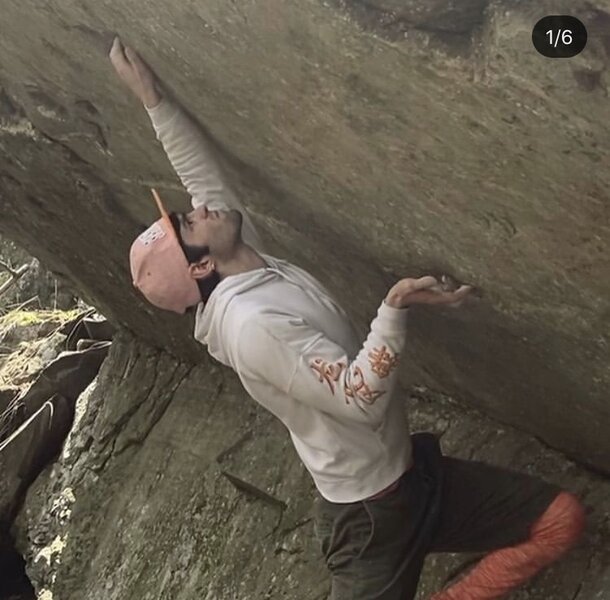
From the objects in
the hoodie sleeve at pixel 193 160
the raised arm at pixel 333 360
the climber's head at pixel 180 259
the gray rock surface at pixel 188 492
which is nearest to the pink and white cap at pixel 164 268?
the climber's head at pixel 180 259

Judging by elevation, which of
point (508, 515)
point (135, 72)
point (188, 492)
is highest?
point (135, 72)

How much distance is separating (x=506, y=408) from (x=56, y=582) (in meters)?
2.57

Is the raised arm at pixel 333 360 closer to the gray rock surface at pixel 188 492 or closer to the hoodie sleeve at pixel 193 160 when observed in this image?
the hoodie sleeve at pixel 193 160

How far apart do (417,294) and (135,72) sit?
3.25 feet

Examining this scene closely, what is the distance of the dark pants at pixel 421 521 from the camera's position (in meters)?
2.89

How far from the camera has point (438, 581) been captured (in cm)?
377

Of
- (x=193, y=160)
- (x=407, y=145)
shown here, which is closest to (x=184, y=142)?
(x=193, y=160)

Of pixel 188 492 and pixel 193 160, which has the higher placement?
pixel 193 160

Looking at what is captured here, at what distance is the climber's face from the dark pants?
0.73 meters

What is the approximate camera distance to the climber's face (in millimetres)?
2732

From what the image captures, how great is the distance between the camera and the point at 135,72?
2945mm

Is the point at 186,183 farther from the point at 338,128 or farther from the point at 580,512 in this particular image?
the point at 580,512

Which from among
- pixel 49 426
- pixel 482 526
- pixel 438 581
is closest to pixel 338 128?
pixel 482 526

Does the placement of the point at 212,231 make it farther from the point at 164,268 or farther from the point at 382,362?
the point at 382,362
